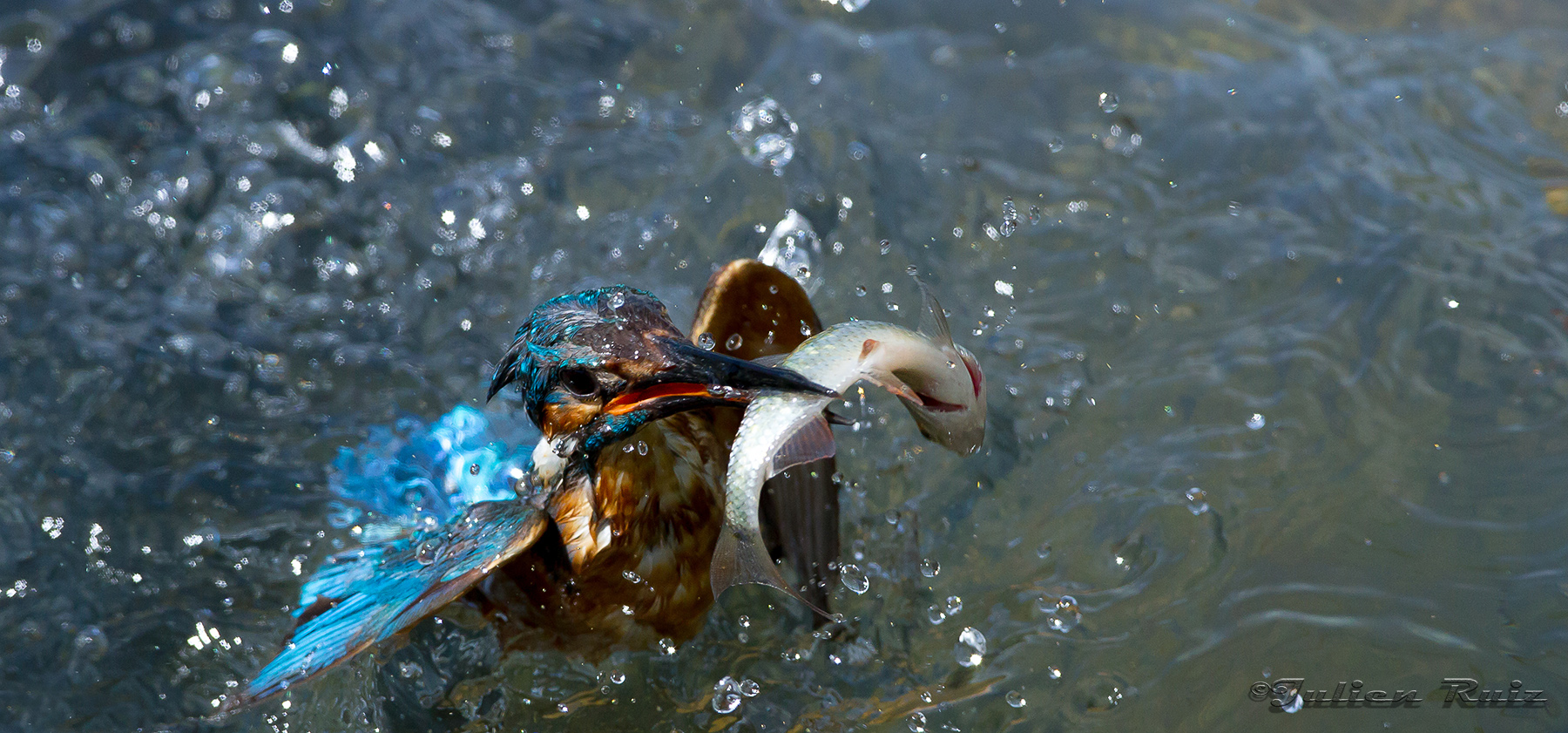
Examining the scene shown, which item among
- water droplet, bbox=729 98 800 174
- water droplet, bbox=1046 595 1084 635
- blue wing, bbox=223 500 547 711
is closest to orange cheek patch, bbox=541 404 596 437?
blue wing, bbox=223 500 547 711

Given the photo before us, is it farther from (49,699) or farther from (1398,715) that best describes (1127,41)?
(49,699)

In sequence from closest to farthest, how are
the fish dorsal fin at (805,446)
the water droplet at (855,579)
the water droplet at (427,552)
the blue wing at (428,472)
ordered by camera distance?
the fish dorsal fin at (805,446)
the water droplet at (427,552)
the water droplet at (855,579)
the blue wing at (428,472)

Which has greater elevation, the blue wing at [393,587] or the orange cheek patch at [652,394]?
the orange cheek patch at [652,394]

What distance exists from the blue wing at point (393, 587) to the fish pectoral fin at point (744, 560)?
1.69ft

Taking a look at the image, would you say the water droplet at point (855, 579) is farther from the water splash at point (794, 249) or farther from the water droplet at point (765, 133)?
the water droplet at point (765, 133)

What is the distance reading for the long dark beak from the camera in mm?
1994

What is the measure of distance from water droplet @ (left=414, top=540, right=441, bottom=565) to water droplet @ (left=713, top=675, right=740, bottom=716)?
746 millimetres

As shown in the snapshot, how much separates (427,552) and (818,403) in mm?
1080

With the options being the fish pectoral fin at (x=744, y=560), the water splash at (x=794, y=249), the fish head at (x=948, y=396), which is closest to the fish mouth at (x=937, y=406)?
the fish head at (x=948, y=396)

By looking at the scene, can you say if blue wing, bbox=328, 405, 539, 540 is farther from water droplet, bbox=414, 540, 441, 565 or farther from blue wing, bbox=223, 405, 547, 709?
water droplet, bbox=414, 540, 441, 565

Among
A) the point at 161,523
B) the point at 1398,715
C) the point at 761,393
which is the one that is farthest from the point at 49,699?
the point at 1398,715

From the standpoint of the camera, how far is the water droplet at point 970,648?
2.70 meters

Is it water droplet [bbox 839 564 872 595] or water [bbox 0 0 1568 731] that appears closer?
water [bbox 0 0 1568 731]

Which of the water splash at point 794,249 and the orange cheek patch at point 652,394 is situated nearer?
the orange cheek patch at point 652,394
